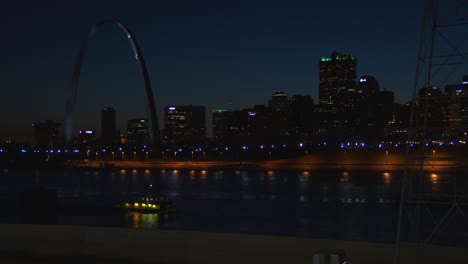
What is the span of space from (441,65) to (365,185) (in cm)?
6502

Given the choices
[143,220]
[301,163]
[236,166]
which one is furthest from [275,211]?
[236,166]

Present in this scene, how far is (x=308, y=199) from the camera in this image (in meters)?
52.3

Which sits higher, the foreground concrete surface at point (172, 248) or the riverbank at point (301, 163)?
the foreground concrete surface at point (172, 248)

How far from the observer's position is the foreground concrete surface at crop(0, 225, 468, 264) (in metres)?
5.27

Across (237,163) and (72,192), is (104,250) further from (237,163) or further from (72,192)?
(237,163)

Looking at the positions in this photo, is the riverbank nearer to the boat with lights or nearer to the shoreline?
the shoreline

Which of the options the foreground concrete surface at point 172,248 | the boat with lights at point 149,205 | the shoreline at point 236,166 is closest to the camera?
the foreground concrete surface at point 172,248

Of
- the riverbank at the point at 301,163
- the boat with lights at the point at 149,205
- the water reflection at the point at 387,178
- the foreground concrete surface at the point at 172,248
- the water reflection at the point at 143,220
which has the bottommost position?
the water reflection at the point at 143,220

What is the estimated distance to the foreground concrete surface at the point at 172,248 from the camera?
5266 millimetres

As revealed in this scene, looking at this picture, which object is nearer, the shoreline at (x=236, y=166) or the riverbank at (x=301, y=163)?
the riverbank at (x=301, y=163)

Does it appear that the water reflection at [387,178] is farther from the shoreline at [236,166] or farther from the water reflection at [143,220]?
the water reflection at [143,220]

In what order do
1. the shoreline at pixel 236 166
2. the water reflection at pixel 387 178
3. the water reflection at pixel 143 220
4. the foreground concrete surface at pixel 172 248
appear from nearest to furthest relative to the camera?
the foreground concrete surface at pixel 172 248
the water reflection at pixel 143 220
the water reflection at pixel 387 178
the shoreline at pixel 236 166

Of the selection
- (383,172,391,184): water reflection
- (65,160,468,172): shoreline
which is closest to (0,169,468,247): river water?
(383,172,391,184): water reflection

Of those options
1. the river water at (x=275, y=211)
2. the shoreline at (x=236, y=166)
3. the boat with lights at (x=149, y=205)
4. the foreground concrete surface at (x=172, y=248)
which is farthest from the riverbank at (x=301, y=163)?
the foreground concrete surface at (x=172, y=248)
